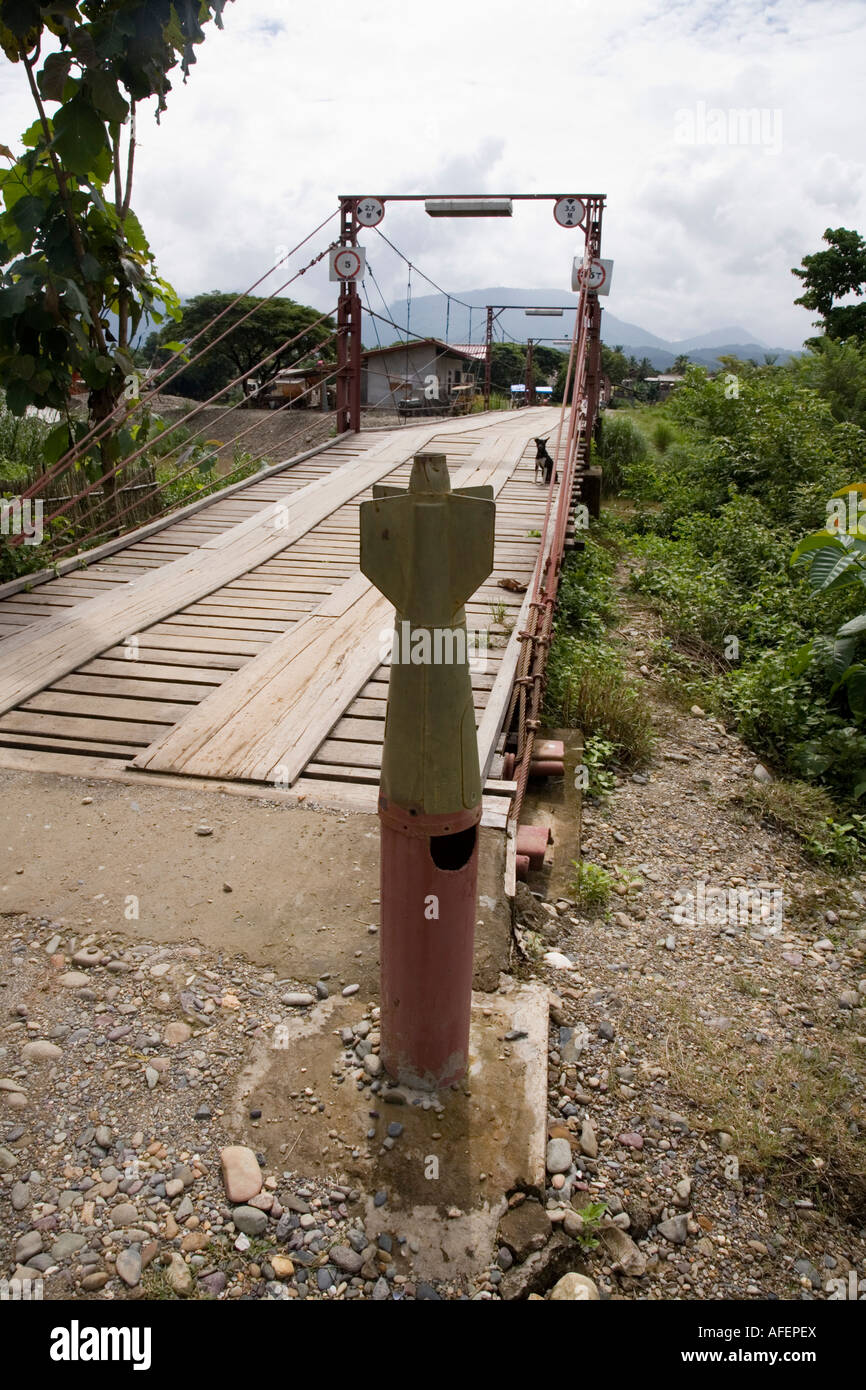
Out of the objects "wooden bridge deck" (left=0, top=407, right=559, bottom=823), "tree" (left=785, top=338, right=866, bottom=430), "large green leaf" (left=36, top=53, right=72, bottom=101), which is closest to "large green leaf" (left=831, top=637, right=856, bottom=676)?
"wooden bridge deck" (left=0, top=407, right=559, bottom=823)

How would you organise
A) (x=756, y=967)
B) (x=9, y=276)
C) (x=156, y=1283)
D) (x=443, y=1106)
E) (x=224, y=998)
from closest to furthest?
1. (x=156, y=1283)
2. (x=443, y=1106)
3. (x=224, y=998)
4. (x=756, y=967)
5. (x=9, y=276)

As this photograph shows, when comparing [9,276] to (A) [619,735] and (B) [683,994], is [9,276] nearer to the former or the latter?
(A) [619,735]

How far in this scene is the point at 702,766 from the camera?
4680mm

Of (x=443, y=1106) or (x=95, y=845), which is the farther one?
(x=95, y=845)

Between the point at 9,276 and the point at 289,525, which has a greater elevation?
the point at 9,276

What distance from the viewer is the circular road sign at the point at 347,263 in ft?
30.7

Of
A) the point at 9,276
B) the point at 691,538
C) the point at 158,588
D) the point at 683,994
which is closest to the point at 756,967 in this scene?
the point at 683,994

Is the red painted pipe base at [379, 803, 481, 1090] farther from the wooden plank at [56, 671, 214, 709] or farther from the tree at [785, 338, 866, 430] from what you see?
the tree at [785, 338, 866, 430]

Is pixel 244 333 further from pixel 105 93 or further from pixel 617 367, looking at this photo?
pixel 105 93

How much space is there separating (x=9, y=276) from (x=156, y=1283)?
4492 millimetres

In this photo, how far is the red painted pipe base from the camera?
1851 millimetres

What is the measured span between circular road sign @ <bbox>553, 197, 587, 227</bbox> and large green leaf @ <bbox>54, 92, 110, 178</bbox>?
6.60m

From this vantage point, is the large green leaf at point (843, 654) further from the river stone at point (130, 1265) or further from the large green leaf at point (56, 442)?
the large green leaf at point (56, 442)

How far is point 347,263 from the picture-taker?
9.41 meters
